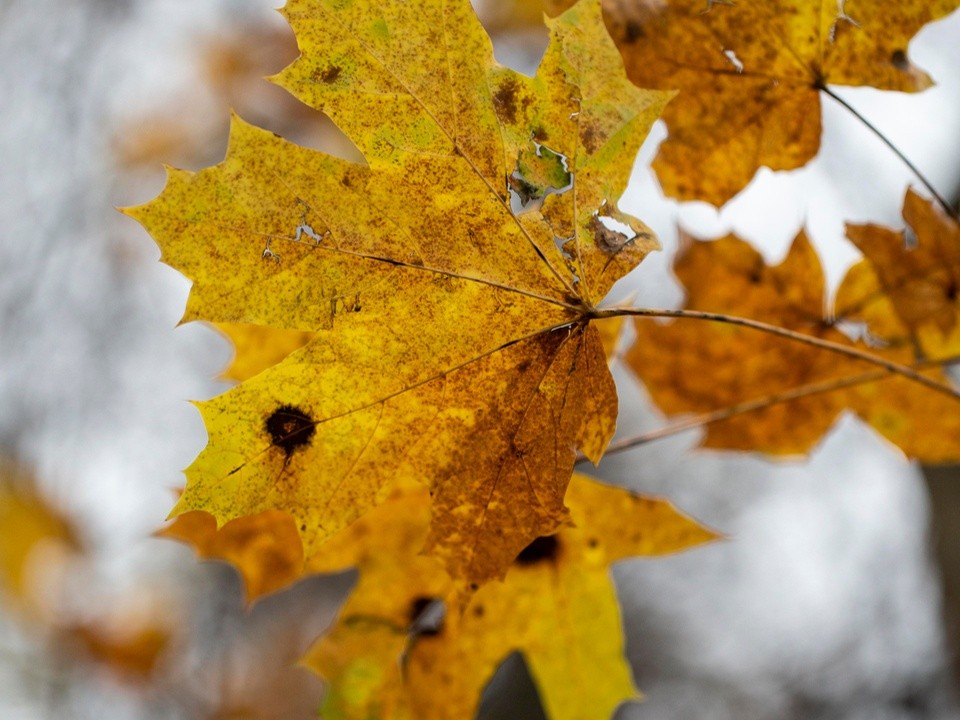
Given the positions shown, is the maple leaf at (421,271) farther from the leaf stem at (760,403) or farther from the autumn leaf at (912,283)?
the autumn leaf at (912,283)

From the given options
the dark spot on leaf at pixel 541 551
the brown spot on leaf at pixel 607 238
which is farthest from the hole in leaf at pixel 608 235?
the dark spot on leaf at pixel 541 551

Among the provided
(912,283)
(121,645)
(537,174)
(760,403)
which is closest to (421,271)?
(537,174)

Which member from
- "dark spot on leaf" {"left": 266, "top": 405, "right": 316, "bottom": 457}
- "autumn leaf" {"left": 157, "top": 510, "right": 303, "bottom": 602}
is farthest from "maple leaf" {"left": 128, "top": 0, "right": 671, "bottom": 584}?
"autumn leaf" {"left": 157, "top": 510, "right": 303, "bottom": 602}

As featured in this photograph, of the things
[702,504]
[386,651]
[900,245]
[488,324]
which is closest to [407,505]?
[386,651]

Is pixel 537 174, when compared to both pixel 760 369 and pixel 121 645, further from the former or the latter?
pixel 121 645

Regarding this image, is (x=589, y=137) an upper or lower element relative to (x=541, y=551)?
upper

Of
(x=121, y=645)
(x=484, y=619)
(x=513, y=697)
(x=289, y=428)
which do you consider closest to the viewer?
(x=289, y=428)
